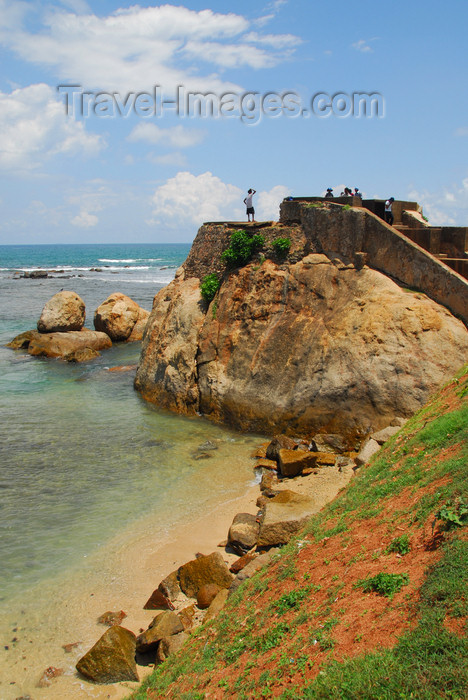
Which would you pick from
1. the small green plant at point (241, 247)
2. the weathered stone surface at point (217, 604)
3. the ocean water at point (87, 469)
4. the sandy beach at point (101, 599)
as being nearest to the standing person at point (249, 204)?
the small green plant at point (241, 247)

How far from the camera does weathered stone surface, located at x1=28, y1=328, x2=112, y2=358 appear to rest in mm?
27641

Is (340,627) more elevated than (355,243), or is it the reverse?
(355,243)

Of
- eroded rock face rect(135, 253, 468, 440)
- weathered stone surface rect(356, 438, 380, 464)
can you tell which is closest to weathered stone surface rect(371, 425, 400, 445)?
weathered stone surface rect(356, 438, 380, 464)

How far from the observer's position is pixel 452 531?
18.2 feet

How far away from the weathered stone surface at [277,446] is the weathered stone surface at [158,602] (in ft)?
18.7

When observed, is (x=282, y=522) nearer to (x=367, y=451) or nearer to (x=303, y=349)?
(x=367, y=451)

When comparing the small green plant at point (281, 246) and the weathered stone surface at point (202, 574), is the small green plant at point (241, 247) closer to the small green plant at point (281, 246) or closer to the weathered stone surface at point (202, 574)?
the small green plant at point (281, 246)

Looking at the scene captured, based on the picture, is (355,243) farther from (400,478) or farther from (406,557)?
(406,557)

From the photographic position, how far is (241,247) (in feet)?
57.7

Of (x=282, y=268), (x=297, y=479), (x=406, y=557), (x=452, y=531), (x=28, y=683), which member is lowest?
(x=28, y=683)

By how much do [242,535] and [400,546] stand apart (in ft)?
14.4

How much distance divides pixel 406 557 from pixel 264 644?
1799 millimetres

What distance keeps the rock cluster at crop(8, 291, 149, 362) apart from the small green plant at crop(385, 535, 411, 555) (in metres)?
22.6

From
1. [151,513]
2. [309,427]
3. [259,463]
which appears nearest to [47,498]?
[151,513]
